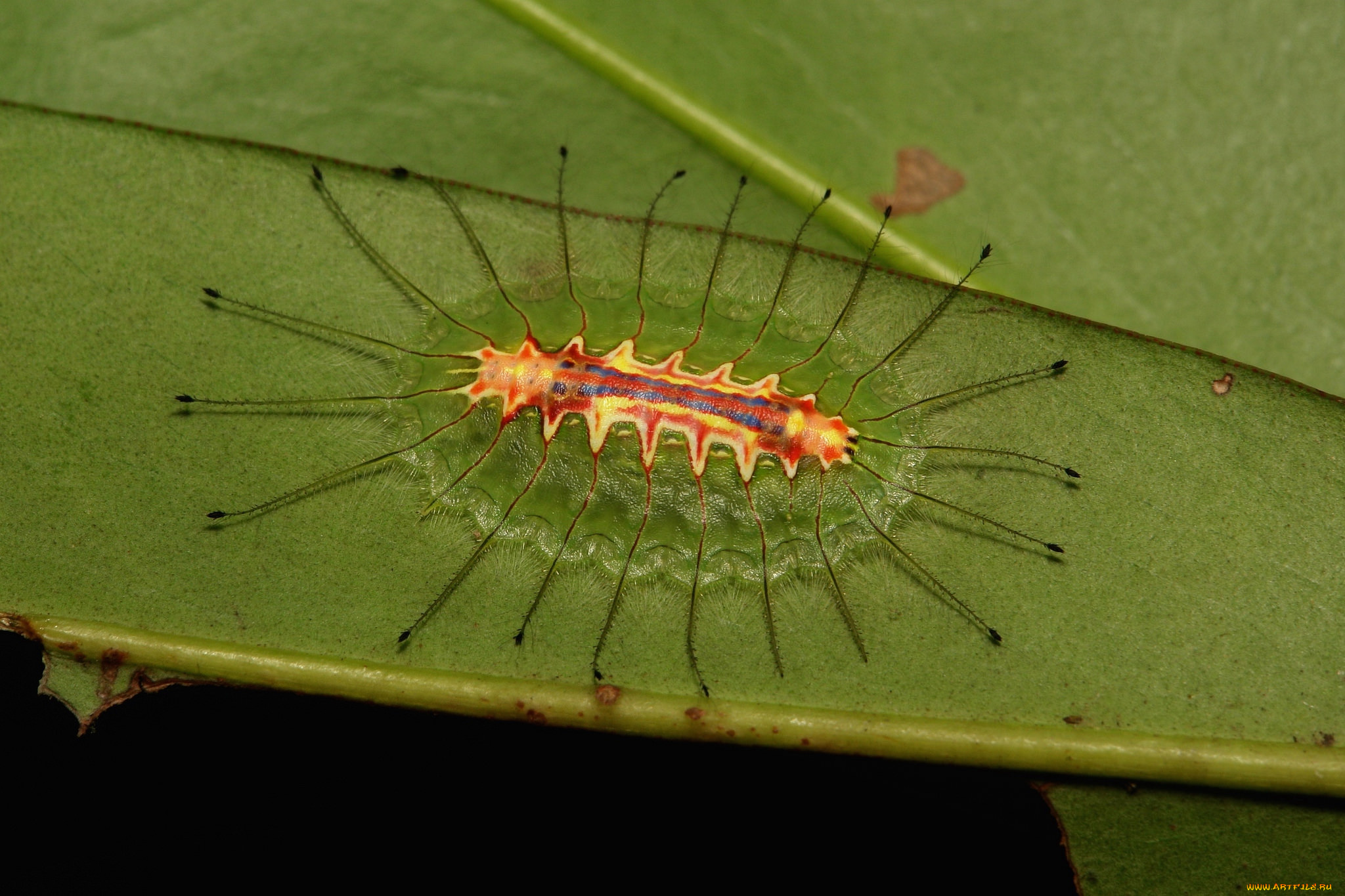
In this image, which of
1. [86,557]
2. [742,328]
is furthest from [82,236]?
[742,328]

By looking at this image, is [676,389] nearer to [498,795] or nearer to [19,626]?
[498,795]

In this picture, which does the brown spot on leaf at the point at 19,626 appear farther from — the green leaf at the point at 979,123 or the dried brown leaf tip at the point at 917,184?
the dried brown leaf tip at the point at 917,184

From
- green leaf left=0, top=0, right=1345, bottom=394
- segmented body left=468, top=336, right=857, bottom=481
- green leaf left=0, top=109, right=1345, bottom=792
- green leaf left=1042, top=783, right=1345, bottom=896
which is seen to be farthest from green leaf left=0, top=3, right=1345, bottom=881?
green leaf left=1042, top=783, right=1345, bottom=896

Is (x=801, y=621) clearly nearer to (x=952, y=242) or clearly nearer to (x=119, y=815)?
(x=952, y=242)

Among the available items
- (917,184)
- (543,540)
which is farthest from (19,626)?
(917,184)

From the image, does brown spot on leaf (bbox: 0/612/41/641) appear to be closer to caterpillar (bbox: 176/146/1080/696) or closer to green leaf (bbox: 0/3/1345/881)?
caterpillar (bbox: 176/146/1080/696)
